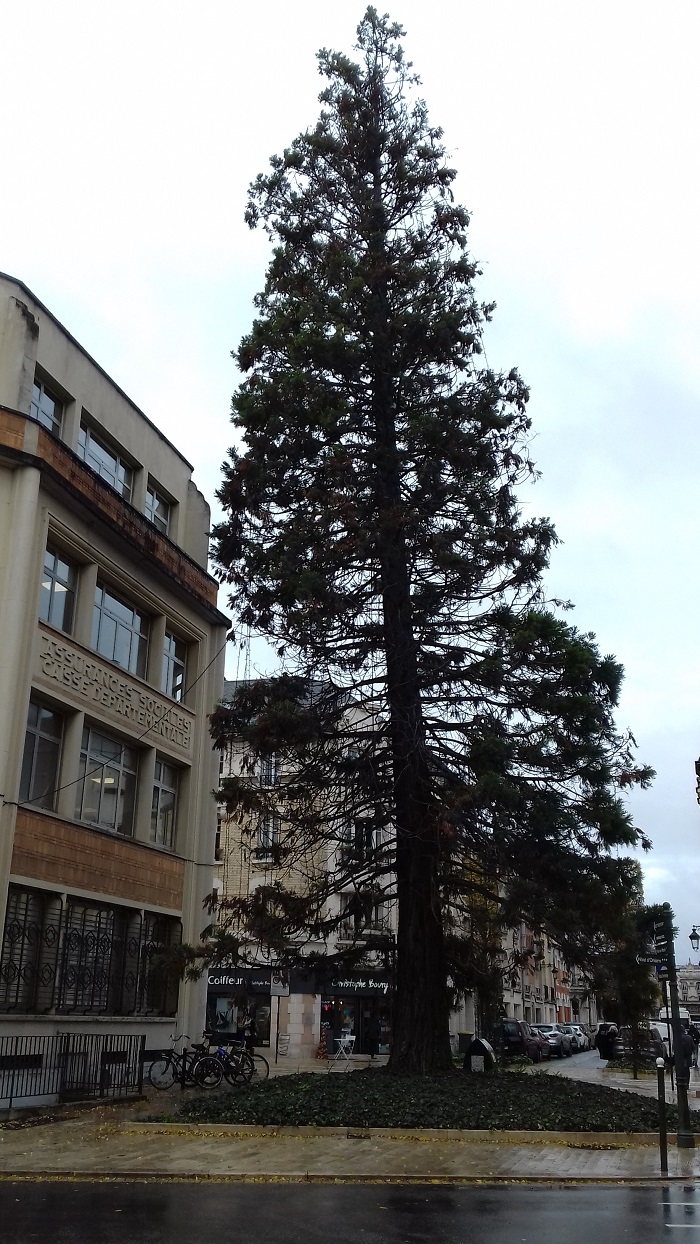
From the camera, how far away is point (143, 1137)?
46.6 feet

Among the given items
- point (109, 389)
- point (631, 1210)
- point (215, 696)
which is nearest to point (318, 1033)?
point (215, 696)

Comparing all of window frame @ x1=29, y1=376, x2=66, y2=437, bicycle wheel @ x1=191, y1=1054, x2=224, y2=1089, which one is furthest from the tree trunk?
window frame @ x1=29, y1=376, x2=66, y2=437

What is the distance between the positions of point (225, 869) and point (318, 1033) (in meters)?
7.69

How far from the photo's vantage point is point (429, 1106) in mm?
15031

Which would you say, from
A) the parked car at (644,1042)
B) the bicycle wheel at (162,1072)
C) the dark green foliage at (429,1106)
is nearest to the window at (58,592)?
the bicycle wheel at (162,1072)

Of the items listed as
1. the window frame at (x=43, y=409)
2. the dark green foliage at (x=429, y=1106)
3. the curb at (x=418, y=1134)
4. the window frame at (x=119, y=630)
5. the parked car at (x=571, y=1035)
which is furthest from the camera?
the parked car at (x=571, y=1035)

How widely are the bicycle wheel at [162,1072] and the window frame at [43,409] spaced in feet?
42.1

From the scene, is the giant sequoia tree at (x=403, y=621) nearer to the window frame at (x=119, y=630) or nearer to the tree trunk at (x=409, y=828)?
the tree trunk at (x=409, y=828)

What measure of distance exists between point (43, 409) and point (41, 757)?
7277 millimetres

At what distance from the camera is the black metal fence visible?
57.9ft

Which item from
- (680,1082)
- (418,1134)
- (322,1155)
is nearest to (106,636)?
(418,1134)

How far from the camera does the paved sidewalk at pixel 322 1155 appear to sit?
1153 cm

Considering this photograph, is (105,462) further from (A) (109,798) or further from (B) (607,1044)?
(B) (607,1044)

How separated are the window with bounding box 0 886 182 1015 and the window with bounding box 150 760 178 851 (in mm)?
1942
